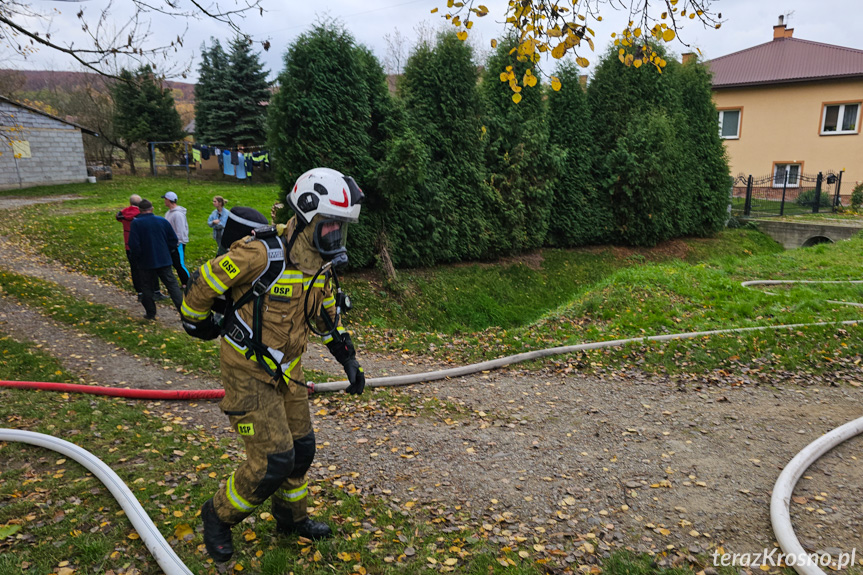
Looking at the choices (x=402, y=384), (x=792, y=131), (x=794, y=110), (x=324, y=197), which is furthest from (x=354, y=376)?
(x=794, y=110)

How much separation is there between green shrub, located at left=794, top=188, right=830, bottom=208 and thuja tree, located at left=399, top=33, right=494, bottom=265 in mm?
19816

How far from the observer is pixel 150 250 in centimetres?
917

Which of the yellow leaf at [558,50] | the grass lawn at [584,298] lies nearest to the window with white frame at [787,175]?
the grass lawn at [584,298]

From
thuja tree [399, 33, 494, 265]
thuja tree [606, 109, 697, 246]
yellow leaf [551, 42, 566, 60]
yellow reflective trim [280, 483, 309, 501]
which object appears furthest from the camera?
thuja tree [606, 109, 697, 246]

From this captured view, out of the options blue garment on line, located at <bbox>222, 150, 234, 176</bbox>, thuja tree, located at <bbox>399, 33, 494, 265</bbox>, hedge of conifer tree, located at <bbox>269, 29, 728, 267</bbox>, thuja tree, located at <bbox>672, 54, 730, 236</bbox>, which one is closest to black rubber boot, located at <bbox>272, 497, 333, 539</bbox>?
hedge of conifer tree, located at <bbox>269, 29, 728, 267</bbox>

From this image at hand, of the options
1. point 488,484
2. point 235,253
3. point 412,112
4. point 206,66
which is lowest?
point 488,484

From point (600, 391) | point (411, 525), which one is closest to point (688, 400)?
point (600, 391)

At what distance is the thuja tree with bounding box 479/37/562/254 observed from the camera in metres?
15.6

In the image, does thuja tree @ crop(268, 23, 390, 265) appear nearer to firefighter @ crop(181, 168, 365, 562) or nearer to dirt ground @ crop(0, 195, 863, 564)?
dirt ground @ crop(0, 195, 863, 564)

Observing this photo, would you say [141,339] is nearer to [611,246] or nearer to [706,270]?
[706,270]

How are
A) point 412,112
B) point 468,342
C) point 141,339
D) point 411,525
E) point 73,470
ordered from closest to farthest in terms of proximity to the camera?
1. point 411,525
2. point 73,470
3. point 141,339
4. point 468,342
5. point 412,112

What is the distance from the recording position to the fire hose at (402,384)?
353 cm

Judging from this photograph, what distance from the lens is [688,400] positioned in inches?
258

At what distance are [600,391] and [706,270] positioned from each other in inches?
305
